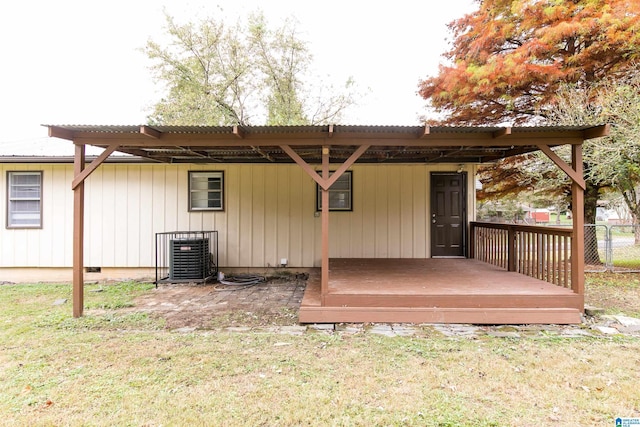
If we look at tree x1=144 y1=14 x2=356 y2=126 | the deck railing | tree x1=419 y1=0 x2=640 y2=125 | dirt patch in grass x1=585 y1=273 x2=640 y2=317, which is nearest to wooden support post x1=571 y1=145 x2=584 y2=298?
the deck railing

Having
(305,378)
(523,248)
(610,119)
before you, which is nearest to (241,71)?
(610,119)

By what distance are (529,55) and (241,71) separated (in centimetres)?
1112

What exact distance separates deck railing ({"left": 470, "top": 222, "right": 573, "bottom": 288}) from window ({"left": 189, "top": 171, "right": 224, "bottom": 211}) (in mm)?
5271

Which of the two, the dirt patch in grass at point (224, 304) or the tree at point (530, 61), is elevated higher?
the tree at point (530, 61)

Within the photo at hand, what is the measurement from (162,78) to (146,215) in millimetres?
10661

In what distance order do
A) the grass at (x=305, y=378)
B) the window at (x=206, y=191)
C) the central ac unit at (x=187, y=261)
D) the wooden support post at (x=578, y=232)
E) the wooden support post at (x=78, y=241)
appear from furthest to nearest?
the window at (x=206, y=191) → the central ac unit at (x=187, y=261) → the wooden support post at (x=78, y=241) → the wooden support post at (x=578, y=232) → the grass at (x=305, y=378)

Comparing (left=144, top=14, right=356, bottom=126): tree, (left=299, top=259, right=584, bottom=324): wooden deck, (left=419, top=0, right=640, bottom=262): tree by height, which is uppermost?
(left=144, top=14, right=356, bottom=126): tree

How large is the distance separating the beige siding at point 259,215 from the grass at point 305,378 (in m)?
3.06

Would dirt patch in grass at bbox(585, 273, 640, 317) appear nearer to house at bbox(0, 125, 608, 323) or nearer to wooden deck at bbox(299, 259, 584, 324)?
house at bbox(0, 125, 608, 323)

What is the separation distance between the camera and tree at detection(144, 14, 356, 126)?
48.3 ft

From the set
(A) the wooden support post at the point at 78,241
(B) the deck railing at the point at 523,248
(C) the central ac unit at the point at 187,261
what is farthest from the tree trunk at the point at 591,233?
(A) the wooden support post at the point at 78,241

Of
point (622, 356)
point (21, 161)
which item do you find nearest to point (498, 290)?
point (622, 356)

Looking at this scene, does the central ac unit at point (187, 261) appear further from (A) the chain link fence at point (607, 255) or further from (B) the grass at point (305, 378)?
(A) the chain link fence at point (607, 255)

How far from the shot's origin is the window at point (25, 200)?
6.87 meters
